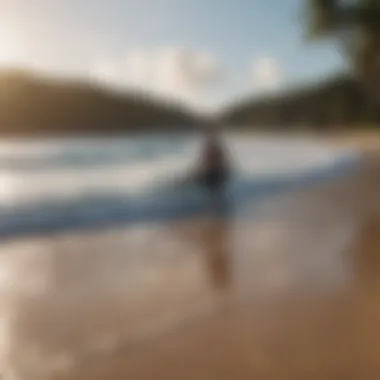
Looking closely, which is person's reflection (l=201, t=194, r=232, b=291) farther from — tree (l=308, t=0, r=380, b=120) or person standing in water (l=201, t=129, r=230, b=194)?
tree (l=308, t=0, r=380, b=120)

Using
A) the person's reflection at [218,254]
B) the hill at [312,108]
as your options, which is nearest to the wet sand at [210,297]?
the person's reflection at [218,254]

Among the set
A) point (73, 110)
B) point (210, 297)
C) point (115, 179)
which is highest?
point (73, 110)

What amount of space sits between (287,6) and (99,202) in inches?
17.5

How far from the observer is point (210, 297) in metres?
0.87

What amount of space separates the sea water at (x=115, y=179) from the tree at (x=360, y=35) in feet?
0.49

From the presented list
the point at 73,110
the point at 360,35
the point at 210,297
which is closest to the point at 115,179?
the point at 73,110

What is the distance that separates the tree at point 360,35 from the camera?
104cm

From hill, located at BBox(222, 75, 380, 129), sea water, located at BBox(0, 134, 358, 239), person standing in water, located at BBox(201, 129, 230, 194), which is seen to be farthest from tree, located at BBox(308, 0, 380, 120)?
person standing in water, located at BBox(201, 129, 230, 194)

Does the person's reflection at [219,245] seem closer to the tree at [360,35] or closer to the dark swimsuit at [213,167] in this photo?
the dark swimsuit at [213,167]

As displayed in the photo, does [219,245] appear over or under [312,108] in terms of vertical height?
under

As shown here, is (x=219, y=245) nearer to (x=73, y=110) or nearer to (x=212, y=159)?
(x=212, y=159)

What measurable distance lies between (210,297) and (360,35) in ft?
1.69

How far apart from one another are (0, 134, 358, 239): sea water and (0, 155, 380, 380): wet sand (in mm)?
26

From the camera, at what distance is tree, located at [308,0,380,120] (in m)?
1.04
